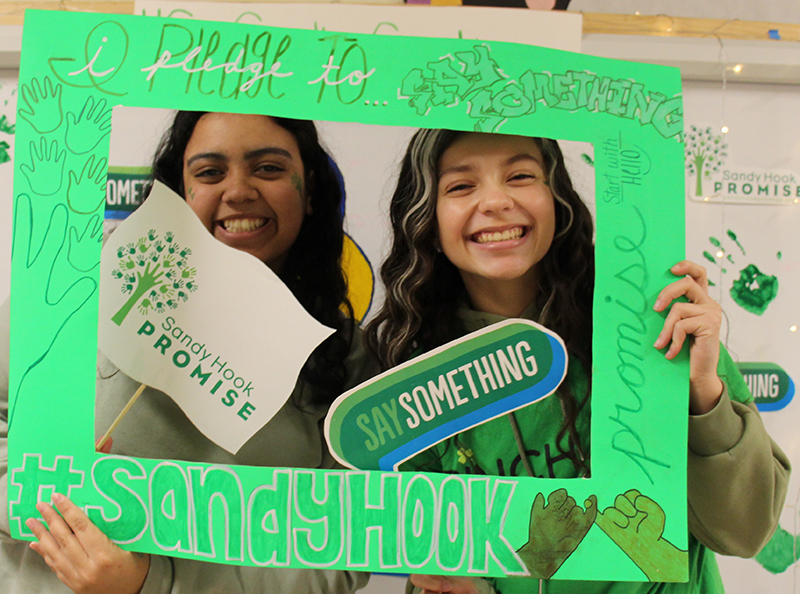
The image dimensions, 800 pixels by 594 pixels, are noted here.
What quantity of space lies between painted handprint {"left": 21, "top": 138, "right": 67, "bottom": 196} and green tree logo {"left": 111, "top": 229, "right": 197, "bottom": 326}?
0.11 metres

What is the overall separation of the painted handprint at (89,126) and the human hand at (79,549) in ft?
1.40

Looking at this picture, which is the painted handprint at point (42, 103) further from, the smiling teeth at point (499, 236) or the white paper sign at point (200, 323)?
the smiling teeth at point (499, 236)

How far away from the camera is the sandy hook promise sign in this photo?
63 cm

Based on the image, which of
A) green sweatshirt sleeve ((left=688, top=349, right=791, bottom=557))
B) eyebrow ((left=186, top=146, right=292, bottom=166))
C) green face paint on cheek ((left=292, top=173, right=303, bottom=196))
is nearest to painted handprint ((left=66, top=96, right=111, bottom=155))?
eyebrow ((left=186, top=146, right=292, bottom=166))

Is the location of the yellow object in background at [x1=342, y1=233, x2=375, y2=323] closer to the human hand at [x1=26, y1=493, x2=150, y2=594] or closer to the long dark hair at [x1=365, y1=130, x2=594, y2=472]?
the long dark hair at [x1=365, y1=130, x2=594, y2=472]

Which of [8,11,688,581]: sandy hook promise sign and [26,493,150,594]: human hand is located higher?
[8,11,688,581]: sandy hook promise sign

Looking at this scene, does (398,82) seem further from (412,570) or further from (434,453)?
(412,570)

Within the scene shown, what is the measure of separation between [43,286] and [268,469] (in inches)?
13.8

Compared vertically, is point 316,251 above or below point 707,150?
below

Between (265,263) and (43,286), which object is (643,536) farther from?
(43,286)

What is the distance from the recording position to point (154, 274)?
635 millimetres

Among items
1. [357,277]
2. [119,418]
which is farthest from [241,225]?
[119,418]

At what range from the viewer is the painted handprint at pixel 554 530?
64 cm

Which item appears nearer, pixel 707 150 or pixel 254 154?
pixel 254 154
